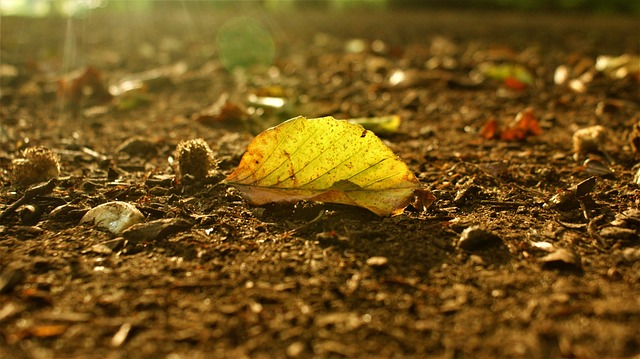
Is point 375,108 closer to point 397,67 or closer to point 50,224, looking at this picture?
point 397,67

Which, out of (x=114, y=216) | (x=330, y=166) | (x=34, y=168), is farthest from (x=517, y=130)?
(x=34, y=168)

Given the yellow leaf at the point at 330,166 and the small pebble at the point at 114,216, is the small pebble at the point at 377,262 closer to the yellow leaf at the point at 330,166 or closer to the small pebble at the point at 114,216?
the yellow leaf at the point at 330,166

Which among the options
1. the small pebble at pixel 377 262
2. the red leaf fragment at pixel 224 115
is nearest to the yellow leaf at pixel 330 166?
the small pebble at pixel 377 262

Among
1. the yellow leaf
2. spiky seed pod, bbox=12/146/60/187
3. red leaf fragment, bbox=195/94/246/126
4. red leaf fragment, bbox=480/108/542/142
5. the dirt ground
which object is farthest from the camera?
red leaf fragment, bbox=195/94/246/126

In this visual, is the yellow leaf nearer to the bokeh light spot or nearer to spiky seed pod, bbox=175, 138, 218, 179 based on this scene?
spiky seed pod, bbox=175, 138, 218, 179

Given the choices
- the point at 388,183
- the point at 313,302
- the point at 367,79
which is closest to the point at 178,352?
the point at 313,302

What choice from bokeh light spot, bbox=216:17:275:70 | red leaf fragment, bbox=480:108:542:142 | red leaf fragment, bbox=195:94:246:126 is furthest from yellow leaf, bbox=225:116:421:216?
bokeh light spot, bbox=216:17:275:70

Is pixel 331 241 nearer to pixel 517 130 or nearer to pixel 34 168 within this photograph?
pixel 34 168
